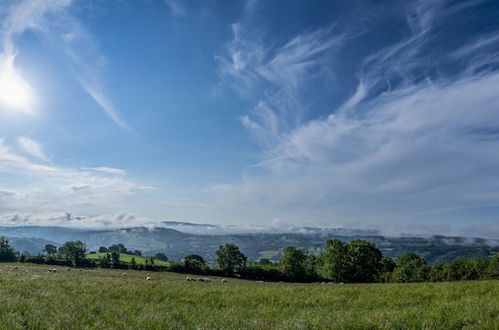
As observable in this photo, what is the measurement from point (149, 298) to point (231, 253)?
109791mm

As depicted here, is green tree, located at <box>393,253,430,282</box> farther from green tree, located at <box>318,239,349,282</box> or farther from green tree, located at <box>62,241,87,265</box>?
green tree, located at <box>62,241,87,265</box>

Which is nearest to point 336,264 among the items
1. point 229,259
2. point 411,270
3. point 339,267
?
point 339,267

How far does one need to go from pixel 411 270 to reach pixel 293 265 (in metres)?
40.3

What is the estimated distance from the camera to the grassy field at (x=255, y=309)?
7699mm

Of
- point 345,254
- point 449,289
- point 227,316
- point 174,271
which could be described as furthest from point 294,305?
point 174,271

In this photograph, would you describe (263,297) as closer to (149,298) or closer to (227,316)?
(227,316)

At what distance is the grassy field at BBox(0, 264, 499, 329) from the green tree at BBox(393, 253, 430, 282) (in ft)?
314

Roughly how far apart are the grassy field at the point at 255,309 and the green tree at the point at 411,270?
9568 centimetres

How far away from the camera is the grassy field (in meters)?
7.70

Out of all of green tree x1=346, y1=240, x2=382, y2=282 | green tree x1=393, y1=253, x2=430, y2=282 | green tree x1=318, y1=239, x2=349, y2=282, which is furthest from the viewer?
green tree x1=393, y1=253, x2=430, y2=282

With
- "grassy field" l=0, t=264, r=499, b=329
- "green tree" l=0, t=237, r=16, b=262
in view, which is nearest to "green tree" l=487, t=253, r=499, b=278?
"grassy field" l=0, t=264, r=499, b=329

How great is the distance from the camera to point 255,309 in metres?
10.3

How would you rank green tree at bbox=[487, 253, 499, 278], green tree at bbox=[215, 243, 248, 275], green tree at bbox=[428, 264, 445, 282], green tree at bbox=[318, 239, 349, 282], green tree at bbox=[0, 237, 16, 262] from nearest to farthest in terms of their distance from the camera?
green tree at bbox=[487, 253, 499, 278] < green tree at bbox=[428, 264, 445, 282] < green tree at bbox=[318, 239, 349, 282] < green tree at bbox=[0, 237, 16, 262] < green tree at bbox=[215, 243, 248, 275]

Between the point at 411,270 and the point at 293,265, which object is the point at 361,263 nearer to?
the point at 411,270
